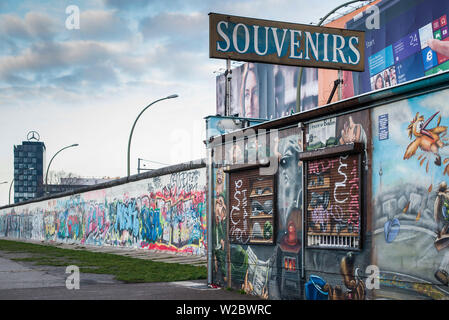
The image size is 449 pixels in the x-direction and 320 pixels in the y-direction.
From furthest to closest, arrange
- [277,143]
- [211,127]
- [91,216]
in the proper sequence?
1. [91,216]
2. [211,127]
3. [277,143]

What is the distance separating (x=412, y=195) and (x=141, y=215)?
21.8 m

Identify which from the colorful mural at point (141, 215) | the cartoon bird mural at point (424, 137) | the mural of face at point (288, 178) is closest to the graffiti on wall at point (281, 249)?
the mural of face at point (288, 178)

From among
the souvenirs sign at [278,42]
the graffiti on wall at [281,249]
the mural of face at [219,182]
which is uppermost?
the souvenirs sign at [278,42]

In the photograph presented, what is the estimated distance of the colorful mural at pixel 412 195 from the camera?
684cm

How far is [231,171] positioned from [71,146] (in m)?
36.3

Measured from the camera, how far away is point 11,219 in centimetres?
6512

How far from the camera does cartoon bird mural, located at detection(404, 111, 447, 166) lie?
6.93m

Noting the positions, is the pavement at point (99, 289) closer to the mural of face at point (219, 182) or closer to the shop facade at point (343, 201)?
the shop facade at point (343, 201)

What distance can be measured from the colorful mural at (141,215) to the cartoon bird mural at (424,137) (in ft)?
47.2

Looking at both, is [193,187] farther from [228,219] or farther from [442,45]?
[442,45]

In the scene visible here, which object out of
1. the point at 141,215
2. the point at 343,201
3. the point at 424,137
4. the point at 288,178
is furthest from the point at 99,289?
the point at 141,215

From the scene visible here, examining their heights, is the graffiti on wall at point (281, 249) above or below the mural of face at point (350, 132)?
below

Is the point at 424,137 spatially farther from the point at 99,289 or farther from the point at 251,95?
the point at 251,95

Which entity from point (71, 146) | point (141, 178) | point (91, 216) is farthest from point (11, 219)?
point (141, 178)
